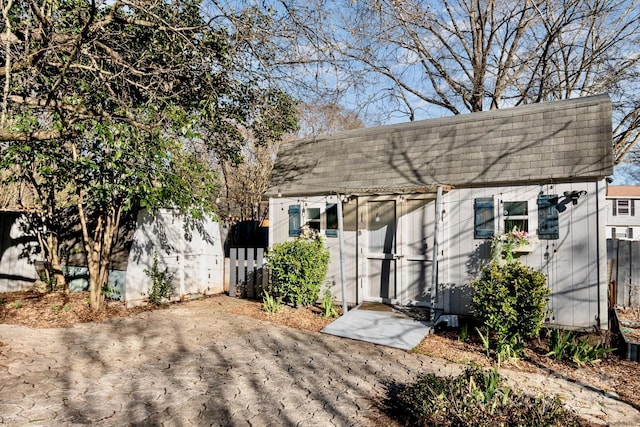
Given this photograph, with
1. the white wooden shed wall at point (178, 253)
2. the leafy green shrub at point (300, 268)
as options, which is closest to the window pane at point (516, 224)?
the leafy green shrub at point (300, 268)

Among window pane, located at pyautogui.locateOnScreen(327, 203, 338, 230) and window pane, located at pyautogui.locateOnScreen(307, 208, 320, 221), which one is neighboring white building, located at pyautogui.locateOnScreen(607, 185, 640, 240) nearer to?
window pane, located at pyautogui.locateOnScreen(327, 203, 338, 230)

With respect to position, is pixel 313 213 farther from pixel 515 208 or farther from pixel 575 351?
pixel 575 351

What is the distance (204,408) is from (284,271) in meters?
4.30

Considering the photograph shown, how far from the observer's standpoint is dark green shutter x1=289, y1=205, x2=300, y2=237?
876 cm

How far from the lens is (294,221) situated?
881 cm

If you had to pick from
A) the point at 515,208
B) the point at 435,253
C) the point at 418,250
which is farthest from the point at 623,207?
the point at 435,253

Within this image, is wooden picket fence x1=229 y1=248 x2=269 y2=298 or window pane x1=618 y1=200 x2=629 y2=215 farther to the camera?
window pane x1=618 y1=200 x2=629 y2=215

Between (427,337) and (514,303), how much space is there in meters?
1.49

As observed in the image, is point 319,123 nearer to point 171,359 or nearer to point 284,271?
point 284,271

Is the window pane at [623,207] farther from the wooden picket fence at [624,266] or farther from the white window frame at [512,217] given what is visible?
the white window frame at [512,217]

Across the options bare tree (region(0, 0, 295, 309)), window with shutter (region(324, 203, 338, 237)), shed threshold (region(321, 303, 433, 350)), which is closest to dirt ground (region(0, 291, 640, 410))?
shed threshold (region(321, 303, 433, 350))

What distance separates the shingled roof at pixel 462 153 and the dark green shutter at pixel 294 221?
0.38 meters

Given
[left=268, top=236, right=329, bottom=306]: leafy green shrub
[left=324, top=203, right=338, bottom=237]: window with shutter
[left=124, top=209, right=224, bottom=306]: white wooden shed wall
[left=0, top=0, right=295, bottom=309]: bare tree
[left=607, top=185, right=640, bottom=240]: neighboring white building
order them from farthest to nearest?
[left=607, top=185, right=640, bottom=240]: neighboring white building < [left=324, top=203, right=338, bottom=237]: window with shutter < [left=124, top=209, right=224, bottom=306]: white wooden shed wall < [left=268, top=236, right=329, bottom=306]: leafy green shrub < [left=0, top=0, right=295, bottom=309]: bare tree

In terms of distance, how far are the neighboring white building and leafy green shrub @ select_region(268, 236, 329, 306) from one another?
29.3 meters
